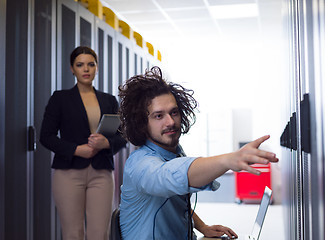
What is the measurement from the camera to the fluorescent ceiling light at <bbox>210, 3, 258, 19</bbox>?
5566 millimetres

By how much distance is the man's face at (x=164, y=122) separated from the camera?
1320 mm

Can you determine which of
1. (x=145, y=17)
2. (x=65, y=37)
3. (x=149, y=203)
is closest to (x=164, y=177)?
(x=149, y=203)

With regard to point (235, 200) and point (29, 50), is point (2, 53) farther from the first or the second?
point (235, 200)

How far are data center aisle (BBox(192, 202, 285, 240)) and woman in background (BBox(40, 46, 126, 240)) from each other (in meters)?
1.87

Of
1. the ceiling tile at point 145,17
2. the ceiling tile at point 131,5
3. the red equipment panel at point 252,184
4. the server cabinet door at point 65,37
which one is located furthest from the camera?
the red equipment panel at point 252,184

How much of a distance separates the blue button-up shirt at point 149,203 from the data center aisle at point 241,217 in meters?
3.02

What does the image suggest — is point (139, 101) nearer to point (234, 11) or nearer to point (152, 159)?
point (152, 159)

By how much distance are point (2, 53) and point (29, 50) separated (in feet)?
1.34

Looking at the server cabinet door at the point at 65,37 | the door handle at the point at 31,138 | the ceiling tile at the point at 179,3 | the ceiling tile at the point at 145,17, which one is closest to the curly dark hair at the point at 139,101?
the door handle at the point at 31,138

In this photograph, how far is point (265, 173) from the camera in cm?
739

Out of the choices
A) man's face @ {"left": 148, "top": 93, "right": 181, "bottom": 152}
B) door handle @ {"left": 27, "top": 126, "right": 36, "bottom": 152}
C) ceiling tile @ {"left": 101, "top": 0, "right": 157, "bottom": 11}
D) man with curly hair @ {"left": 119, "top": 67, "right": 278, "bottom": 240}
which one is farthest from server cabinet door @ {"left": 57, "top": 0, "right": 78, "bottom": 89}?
man's face @ {"left": 148, "top": 93, "right": 181, "bottom": 152}

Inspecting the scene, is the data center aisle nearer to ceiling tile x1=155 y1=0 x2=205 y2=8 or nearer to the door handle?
the door handle

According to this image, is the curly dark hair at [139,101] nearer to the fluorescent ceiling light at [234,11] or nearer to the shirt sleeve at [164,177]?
the shirt sleeve at [164,177]

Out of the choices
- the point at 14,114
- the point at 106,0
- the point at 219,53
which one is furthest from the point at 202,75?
the point at 14,114
